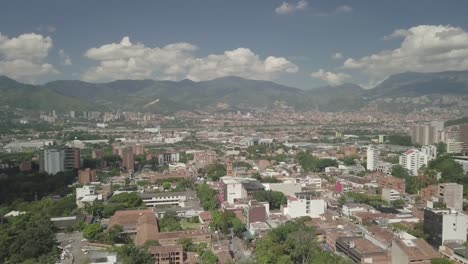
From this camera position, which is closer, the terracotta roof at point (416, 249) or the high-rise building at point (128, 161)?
the terracotta roof at point (416, 249)

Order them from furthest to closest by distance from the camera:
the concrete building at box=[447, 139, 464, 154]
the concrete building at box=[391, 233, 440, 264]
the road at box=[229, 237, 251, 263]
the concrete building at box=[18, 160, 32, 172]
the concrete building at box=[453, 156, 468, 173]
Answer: the concrete building at box=[447, 139, 464, 154] → the concrete building at box=[18, 160, 32, 172] → the concrete building at box=[453, 156, 468, 173] → the road at box=[229, 237, 251, 263] → the concrete building at box=[391, 233, 440, 264]

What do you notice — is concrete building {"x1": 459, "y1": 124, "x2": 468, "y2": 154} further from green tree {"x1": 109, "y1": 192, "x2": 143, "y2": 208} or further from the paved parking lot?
the paved parking lot

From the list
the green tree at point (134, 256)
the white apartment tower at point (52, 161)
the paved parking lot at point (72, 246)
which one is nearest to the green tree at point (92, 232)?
the paved parking lot at point (72, 246)

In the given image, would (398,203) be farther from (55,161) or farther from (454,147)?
(55,161)

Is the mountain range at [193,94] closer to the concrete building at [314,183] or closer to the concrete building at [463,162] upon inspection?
the concrete building at [314,183]

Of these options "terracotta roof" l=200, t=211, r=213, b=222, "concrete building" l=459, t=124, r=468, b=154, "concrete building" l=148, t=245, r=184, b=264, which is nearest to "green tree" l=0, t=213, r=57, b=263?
"concrete building" l=148, t=245, r=184, b=264

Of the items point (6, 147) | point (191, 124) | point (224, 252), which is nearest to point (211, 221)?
point (224, 252)
